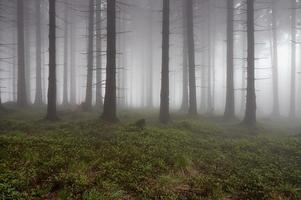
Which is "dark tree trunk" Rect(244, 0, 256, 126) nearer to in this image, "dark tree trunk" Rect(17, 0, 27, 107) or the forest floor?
the forest floor

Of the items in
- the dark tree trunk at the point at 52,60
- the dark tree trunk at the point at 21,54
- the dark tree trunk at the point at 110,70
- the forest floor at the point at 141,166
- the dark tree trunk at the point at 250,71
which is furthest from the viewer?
the dark tree trunk at the point at 21,54

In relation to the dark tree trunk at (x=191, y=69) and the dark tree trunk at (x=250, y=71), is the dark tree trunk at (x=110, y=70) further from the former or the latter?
the dark tree trunk at (x=250, y=71)

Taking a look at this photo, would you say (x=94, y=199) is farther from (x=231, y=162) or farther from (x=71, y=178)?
(x=231, y=162)

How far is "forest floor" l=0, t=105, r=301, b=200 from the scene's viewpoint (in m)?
6.45

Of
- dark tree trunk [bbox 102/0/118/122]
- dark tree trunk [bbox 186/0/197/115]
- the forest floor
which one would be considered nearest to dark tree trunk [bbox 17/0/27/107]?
the forest floor

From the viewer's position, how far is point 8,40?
4503 centimetres

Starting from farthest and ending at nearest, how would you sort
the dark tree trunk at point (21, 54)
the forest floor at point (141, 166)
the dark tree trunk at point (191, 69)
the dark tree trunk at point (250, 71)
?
the dark tree trunk at point (21, 54)
the dark tree trunk at point (191, 69)
the dark tree trunk at point (250, 71)
the forest floor at point (141, 166)

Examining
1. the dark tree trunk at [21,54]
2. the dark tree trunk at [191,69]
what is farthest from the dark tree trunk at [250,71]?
the dark tree trunk at [21,54]

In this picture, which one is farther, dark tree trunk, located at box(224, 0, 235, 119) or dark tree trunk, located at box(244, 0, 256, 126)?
dark tree trunk, located at box(224, 0, 235, 119)

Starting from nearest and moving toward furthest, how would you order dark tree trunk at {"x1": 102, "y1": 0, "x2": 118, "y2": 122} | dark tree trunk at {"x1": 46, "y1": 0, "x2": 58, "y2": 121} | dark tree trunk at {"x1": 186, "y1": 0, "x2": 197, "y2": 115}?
dark tree trunk at {"x1": 102, "y1": 0, "x2": 118, "y2": 122} → dark tree trunk at {"x1": 46, "y1": 0, "x2": 58, "y2": 121} → dark tree trunk at {"x1": 186, "y1": 0, "x2": 197, "y2": 115}

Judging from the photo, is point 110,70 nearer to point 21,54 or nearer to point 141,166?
point 141,166

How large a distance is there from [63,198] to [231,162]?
5.85m

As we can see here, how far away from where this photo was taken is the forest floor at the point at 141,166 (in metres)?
6.45

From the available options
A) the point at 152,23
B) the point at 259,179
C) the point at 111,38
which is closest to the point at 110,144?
the point at 259,179
